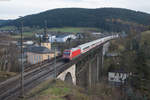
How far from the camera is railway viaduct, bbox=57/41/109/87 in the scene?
22.9m

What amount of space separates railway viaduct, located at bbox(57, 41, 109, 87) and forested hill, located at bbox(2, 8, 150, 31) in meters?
70.8

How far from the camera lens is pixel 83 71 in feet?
114

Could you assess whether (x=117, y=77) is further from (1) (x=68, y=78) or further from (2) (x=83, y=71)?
(1) (x=68, y=78)

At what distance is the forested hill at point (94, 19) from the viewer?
4535 inches

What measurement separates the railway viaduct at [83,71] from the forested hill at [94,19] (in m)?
70.8

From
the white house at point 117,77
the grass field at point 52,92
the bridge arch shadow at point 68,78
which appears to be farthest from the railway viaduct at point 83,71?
the white house at point 117,77

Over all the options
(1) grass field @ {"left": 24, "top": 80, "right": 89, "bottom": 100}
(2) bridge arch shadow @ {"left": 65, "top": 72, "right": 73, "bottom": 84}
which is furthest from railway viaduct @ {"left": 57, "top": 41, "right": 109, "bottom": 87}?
(1) grass field @ {"left": 24, "top": 80, "right": 89, "bottom": 100}

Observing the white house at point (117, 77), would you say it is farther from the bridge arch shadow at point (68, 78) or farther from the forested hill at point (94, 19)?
the forested hill at point (94, 19)

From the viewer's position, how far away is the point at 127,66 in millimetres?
36688

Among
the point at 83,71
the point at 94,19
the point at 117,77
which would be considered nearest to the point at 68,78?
the point at 83,71

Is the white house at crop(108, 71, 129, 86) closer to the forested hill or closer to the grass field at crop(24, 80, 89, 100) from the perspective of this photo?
the grass field at crop(24, 80, 89, 100)

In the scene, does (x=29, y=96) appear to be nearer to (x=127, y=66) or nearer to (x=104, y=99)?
(x=104, y=99)

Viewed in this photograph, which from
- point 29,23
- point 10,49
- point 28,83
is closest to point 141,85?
point 28,83

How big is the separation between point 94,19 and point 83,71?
98247 millimetres
